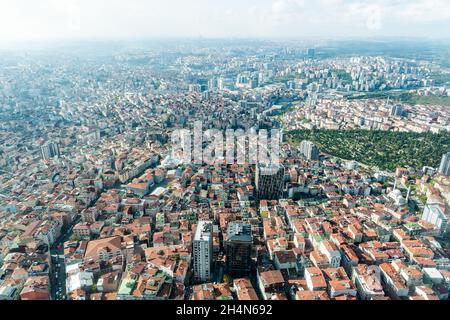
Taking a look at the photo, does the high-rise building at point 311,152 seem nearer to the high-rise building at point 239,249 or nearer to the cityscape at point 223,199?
the cityscape at point 223,199

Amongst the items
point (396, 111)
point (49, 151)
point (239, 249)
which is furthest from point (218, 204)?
point (396, 111)

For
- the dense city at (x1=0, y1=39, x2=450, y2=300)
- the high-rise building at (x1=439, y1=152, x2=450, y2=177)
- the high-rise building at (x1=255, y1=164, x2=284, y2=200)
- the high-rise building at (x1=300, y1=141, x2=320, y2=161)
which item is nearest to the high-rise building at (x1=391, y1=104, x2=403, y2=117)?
the dense city at (x1=0, y1=39, x2=450, y2=300)

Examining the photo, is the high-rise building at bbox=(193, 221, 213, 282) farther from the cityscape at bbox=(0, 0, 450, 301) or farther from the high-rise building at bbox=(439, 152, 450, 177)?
the high-rise building at bbox=(439, 152, 450, 177)

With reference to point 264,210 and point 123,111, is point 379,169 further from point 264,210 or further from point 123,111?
point 123,111

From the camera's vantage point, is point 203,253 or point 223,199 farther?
point 223,199

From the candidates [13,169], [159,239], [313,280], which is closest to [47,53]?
[13,169]

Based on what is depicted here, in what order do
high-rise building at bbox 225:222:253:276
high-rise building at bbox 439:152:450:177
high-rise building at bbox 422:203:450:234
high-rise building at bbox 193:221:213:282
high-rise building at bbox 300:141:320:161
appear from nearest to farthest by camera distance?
high-rise building at bbox 193:221:213:282 → high-rise building at bbox 225:222:253:276 → high-rise building at bbox 422:203:450:234 → high-rise building at bbox 439:152:450:177 → high-rise building at bbox 300:141:320:161

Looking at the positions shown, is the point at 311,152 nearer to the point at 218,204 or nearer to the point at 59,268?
the point at 218,204
